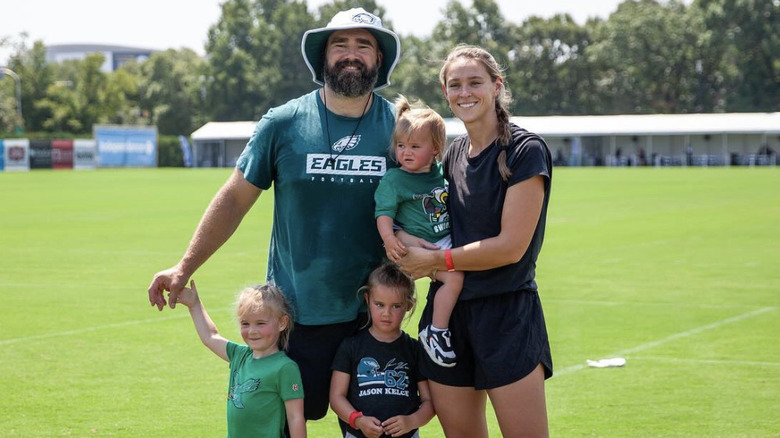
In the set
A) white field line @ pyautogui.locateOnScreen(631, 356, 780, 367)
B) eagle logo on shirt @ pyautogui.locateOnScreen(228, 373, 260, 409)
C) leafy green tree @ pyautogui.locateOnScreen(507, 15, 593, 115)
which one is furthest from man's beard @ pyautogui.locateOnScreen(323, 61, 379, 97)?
leafy green tree @ pyautogui.locateOnScreen(507, 15, 593, 115)

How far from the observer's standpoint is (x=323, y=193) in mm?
5199

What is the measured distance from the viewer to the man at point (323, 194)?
17.1ft

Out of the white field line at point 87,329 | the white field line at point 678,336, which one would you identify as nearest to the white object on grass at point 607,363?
the white field line at point 678,336

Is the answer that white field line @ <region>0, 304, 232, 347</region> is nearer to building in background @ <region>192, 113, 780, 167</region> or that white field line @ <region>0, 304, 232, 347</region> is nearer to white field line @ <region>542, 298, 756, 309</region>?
white field line @ <region>542, 298, 756, 309</region>

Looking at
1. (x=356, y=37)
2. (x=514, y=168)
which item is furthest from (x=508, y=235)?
(x=356, y=37)

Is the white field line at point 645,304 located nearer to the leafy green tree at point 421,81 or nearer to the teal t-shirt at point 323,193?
the teal t-shirt at point 323,193

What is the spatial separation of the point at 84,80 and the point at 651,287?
90197 millimetres

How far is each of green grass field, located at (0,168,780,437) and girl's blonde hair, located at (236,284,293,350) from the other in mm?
1337

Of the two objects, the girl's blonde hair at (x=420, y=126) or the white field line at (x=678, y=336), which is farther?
the white field line at (x=678, y=336)

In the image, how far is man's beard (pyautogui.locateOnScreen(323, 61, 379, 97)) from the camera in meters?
5.22

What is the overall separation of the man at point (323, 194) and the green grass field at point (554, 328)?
4.17 feet

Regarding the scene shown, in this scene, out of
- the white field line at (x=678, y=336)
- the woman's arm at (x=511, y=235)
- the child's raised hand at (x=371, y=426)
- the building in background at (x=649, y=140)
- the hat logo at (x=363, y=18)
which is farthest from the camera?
the building in background at (x=649, y=140)

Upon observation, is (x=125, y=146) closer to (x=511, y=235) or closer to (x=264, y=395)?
(x=264, y=395)

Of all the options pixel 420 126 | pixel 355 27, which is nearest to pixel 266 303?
pixel 420 126
